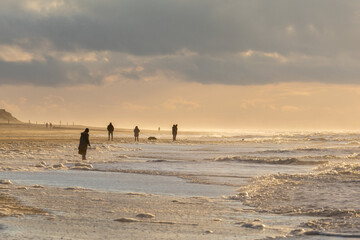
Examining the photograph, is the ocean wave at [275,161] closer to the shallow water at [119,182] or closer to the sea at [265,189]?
the sea at [265,189]

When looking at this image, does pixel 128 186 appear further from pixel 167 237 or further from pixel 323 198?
pixel 167 237

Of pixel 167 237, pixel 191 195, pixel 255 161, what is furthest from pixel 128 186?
pixel 255 161

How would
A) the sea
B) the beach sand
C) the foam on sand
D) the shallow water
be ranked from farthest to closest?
1. the shallow water
2. the foam on sand
3. the sea
4. the beach sand

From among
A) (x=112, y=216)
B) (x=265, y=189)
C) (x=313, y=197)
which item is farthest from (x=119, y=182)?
(x=112, y=216)

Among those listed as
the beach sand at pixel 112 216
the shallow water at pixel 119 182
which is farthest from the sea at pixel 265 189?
the beach sand at pixel 112 216

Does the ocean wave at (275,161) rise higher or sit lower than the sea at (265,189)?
higher

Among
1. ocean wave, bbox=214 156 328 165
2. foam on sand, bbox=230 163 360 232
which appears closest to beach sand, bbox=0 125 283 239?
foam on sand, bbox=230 163 360 232

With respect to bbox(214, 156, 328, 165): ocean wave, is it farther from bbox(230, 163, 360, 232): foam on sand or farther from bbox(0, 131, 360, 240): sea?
bbox(230, 163, 360, 232): foam on sand

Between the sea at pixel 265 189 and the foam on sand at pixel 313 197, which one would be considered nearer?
the sea at pixel 265 189

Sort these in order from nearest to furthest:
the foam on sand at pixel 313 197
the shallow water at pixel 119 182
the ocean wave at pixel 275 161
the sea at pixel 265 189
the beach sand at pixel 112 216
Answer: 1. the beach sand at pixel 112 216
2. the sea at pixel 265 189
3. the foam on sand at pixel 313 197
4. the shallow water at pixel 119 182
5. the ocean wave at pixel 275 161

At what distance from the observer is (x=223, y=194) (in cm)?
1439

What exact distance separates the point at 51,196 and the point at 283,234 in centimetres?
646

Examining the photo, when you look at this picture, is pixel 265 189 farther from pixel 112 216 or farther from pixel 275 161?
pixel 275 161

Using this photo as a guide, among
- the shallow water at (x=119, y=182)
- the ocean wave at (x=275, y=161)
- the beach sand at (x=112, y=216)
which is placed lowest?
the beach sand at (x=112, y=216)
